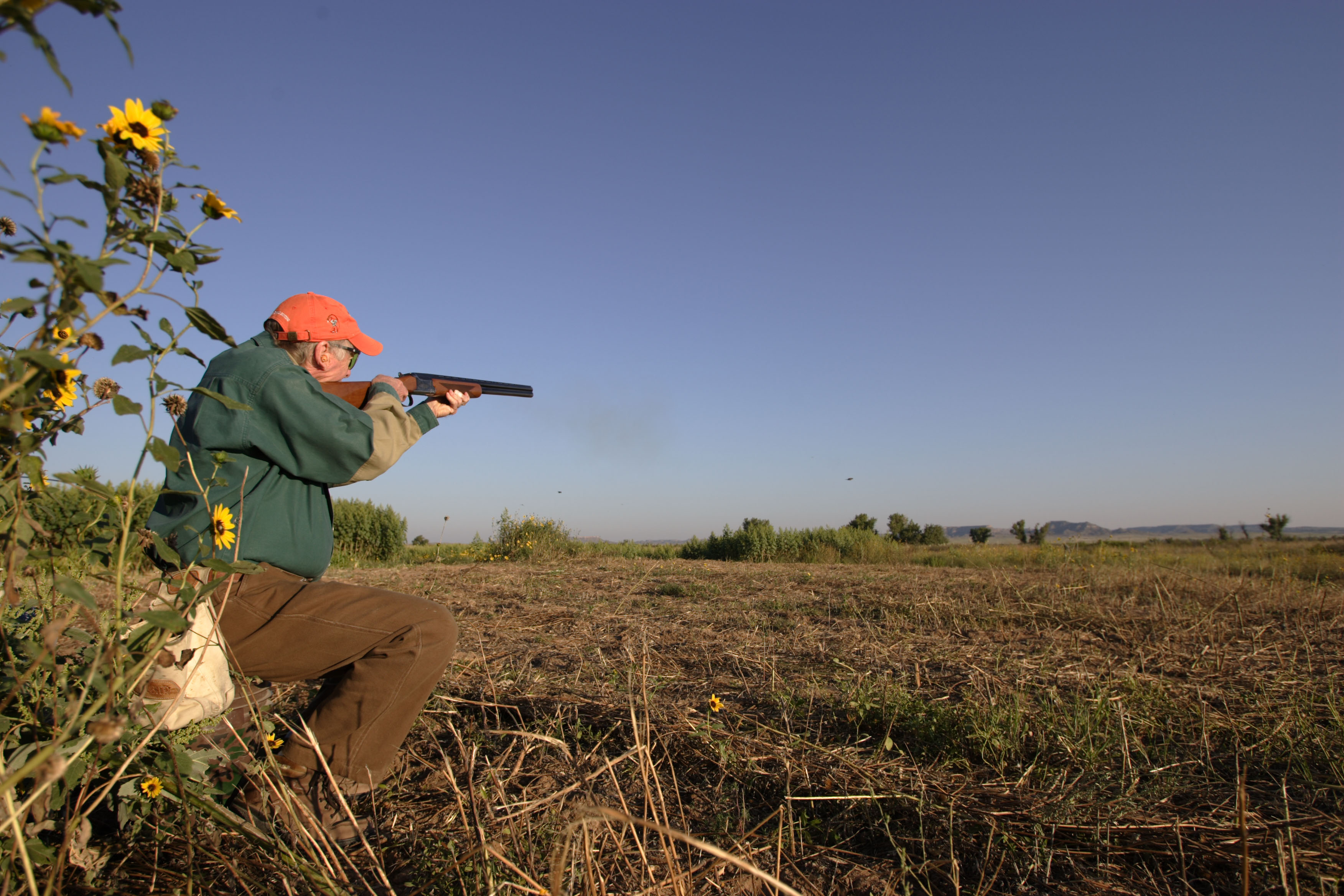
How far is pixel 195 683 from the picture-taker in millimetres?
1898

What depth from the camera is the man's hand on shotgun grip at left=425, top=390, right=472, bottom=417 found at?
3.05 metres

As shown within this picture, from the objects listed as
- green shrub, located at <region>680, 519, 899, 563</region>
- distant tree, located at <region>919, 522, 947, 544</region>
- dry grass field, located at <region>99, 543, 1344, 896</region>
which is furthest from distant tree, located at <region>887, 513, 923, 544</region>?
dry grass field, located at <region>99, 543, 1344, 896</region>

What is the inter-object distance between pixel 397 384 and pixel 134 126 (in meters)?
2.69

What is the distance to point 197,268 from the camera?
1104mm

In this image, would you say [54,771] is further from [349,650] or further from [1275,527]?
[1275,527]

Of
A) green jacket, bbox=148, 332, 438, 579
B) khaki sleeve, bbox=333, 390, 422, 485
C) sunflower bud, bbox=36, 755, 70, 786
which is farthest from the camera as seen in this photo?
khaki sleeve, bbox=333, 390, 422, 485

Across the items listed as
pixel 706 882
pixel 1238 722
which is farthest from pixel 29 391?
pixel 1238 722

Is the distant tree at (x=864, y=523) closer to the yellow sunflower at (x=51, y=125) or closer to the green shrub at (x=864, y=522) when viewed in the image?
the green shrub at (x=864, y=522)

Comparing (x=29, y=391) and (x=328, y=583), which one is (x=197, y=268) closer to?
(x=29, y=391)

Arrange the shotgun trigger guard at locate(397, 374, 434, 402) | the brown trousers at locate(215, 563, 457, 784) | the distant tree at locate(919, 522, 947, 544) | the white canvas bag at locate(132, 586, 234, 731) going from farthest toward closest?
the distant tree at locate(919, 522, 947, 544) → the shotgun trigger guard at locate(397, 374, 434, 402) → the brown trousers at locate(215, 563, 457, 784) → the white canvas bag at locate(132, 586, 234, 731)

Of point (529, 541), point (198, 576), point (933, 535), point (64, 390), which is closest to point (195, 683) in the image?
point (198, 576)

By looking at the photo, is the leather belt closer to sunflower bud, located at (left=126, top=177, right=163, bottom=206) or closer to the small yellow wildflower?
the small yellow wildflower

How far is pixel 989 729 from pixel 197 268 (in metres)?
2.61

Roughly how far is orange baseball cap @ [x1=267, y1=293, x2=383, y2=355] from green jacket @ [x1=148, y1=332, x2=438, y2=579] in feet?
0.42
